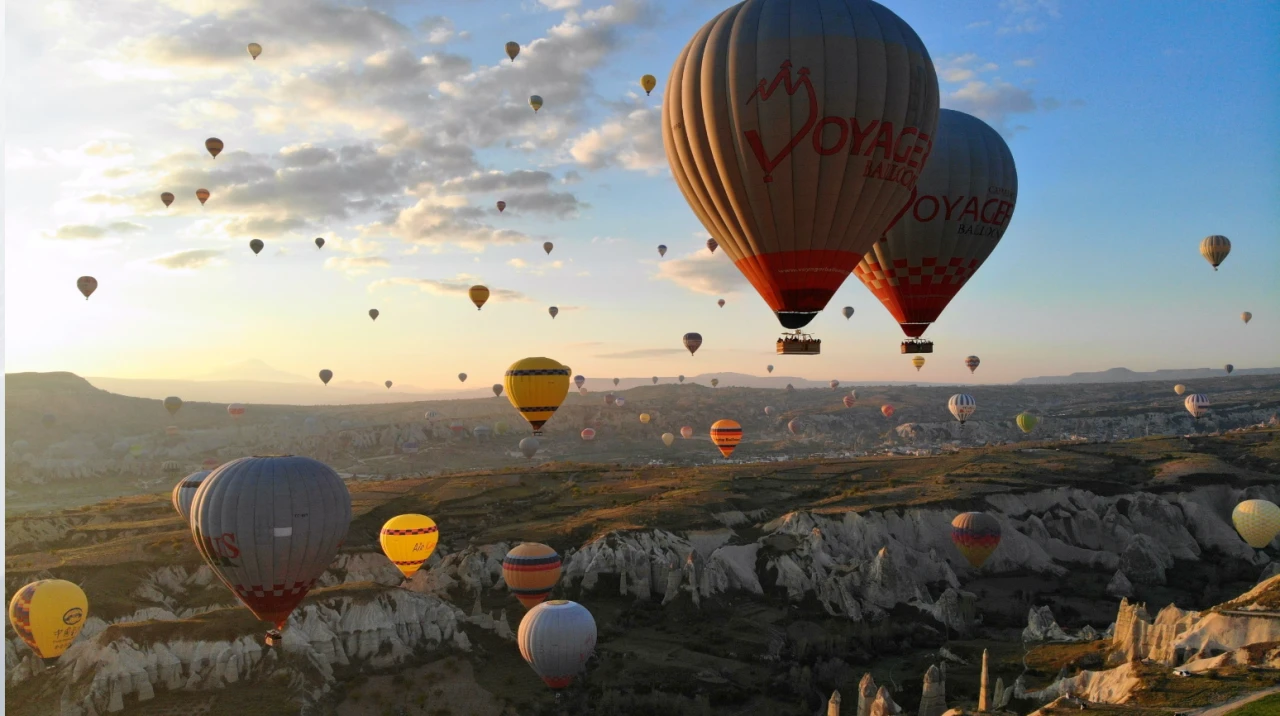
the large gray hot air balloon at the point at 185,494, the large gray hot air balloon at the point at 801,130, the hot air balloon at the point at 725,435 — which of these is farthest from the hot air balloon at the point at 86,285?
the large gray hot air balloon at the point at 801,130

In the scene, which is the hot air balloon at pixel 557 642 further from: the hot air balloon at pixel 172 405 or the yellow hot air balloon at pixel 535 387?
the hot air balloon at pixel 172 405

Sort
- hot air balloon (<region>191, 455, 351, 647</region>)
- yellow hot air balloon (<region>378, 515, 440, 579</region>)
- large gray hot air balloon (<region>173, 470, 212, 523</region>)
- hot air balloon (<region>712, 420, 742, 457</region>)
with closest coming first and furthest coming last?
hot air balloon (<region>191, 455, 351, 647</region>) < yellow hot air balloon (<region>378, 515, 440, 579</region>) < large gray hot air balloon (<region>173, 470, 212, 523</region>) < hot air balloon (<region>712, 420, 742, 457</region>)

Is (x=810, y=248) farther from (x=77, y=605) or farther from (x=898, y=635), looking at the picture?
(x=77, y=605)

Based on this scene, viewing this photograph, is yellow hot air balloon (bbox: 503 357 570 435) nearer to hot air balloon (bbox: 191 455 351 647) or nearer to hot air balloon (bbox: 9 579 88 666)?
hot air balloon (bbox: 9 579 88 666)

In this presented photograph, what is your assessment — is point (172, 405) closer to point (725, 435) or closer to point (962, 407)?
point (725, 435)

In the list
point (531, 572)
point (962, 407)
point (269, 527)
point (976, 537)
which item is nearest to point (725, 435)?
point (962, 407)

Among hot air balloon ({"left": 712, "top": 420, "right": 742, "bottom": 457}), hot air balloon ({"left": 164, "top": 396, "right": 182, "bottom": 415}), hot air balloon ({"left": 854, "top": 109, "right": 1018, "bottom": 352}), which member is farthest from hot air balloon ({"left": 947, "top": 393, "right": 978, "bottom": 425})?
hot air balloon ({"left": 164, "top": 396, "right": 182, "bottom": 415})
